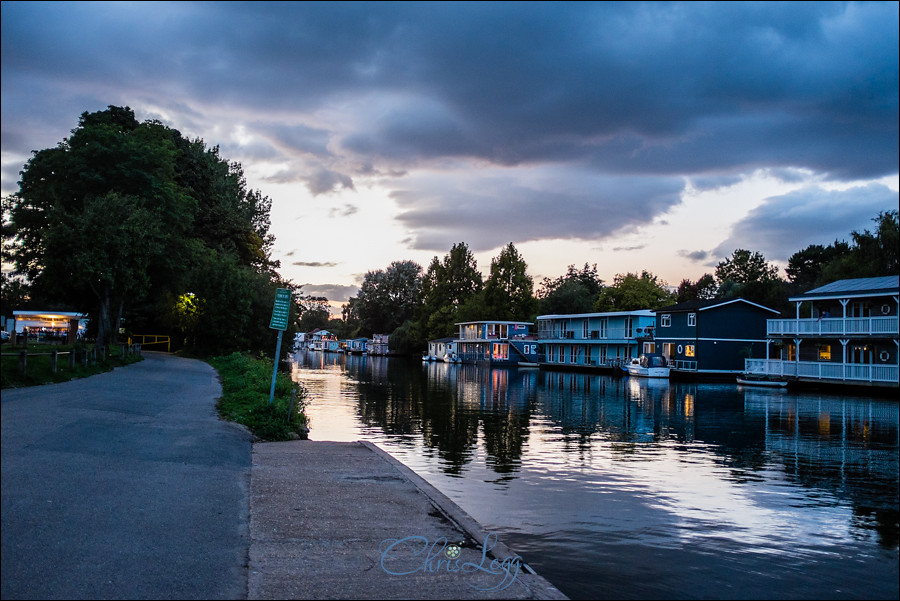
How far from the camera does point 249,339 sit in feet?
206

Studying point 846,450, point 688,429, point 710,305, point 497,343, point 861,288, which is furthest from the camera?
point 497,343

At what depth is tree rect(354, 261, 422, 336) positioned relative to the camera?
159 m

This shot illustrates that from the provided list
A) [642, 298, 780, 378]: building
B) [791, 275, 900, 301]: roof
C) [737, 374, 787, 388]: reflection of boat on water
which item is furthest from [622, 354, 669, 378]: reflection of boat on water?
[791, 275, 900, 301]: roof

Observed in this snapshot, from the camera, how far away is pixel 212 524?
27.8 feet

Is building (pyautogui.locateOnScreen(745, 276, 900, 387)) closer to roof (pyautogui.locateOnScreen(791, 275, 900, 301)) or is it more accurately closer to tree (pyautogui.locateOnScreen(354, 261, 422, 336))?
roof (pyautogui.locateOnScreen(791, 275, 900, 301))

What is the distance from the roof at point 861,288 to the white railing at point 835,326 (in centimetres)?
189

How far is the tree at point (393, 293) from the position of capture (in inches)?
6270

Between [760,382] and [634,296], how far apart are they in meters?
54.4

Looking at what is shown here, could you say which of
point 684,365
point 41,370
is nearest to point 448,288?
point 684,365

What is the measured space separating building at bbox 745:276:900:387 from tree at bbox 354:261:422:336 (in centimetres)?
10597

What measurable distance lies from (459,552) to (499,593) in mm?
1418

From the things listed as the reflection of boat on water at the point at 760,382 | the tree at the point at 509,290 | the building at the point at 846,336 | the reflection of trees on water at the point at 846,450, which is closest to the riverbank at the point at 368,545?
the reflection of trees on water at the point at 846,450

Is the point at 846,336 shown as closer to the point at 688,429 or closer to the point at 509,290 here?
the point at 688,429

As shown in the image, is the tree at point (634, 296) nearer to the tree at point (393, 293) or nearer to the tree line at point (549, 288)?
the tree line at point (549, 288)
